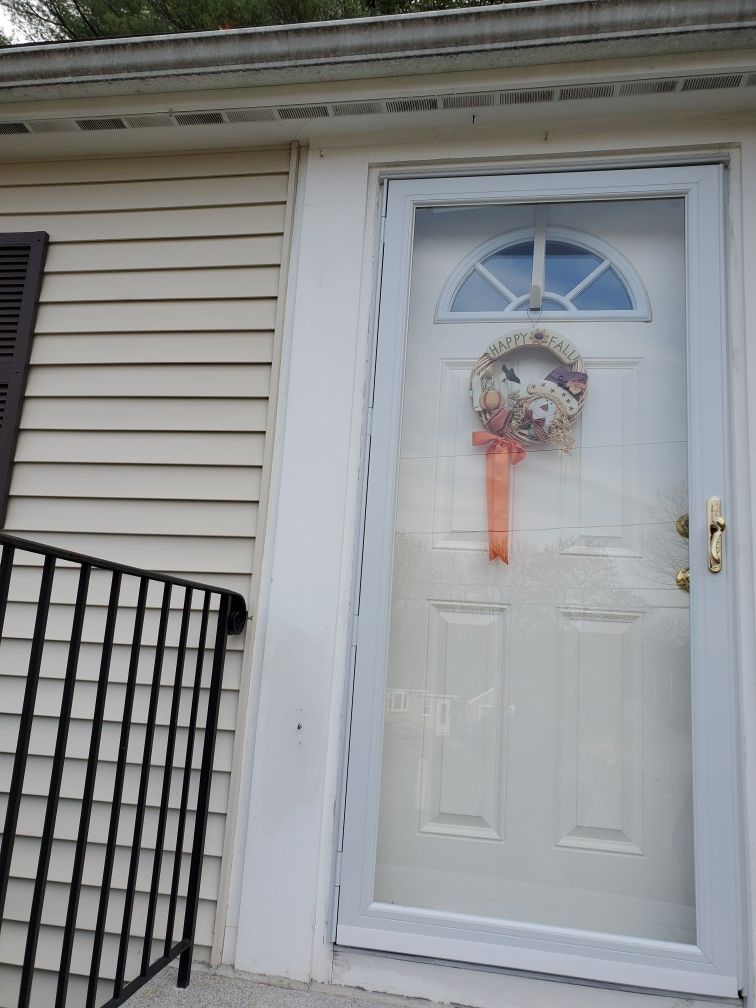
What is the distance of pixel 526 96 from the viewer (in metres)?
2.08

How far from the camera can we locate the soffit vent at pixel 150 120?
7.48 feet

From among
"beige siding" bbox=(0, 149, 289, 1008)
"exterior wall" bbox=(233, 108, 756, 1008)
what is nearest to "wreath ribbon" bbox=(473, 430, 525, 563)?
"exterior wall" bbox=(233, 108, 756, 1008)

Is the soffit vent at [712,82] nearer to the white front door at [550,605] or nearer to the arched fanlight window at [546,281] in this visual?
the white front door at [550,605]

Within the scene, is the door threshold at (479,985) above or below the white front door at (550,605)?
below

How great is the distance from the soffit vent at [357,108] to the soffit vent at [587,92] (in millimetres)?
515

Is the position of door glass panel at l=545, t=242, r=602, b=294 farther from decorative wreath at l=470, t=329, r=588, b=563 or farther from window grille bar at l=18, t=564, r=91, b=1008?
window grille bar at l=18, t=564, r=91, b=1008

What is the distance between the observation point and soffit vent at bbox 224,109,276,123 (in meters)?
2.23

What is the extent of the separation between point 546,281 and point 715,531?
849 millimetres

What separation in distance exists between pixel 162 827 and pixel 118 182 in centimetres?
199

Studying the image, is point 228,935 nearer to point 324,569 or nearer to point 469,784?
point 469,784

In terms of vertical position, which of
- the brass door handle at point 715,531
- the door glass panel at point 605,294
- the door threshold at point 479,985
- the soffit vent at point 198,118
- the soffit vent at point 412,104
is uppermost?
the soffit vent at point 198,118

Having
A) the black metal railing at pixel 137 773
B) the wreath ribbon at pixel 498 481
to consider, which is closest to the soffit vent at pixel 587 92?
the wreath ribbon at pixel 498 481

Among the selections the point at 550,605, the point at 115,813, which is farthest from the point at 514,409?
the point at 115,813

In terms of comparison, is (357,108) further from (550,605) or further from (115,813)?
(115,813)
